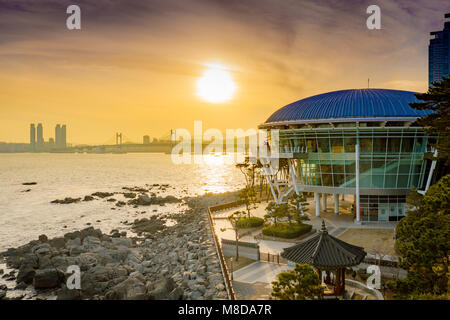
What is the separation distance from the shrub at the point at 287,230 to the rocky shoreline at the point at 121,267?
6.76m

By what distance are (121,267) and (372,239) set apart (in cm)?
2656

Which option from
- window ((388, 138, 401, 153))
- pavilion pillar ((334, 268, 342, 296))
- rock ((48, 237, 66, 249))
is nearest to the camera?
pavilion pillar ((334, 268, 342, 296))

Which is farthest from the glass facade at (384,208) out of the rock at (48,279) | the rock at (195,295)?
the rock at (48,279)

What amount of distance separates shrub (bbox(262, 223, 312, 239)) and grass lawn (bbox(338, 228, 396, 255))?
4.13 m

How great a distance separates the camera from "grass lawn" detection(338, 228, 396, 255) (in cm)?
3194

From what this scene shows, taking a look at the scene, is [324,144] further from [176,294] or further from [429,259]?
[176,294]

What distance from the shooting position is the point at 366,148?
140 ft

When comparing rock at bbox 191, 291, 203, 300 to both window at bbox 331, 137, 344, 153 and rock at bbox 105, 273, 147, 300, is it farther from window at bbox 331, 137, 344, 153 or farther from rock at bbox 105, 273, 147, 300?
window at bbox 331, 137, 344, 153

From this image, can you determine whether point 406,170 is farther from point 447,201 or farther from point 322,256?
point 322,256

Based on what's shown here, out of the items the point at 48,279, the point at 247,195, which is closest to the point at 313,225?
the point at 247,195

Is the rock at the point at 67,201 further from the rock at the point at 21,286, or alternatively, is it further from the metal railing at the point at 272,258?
the metal railing at the point at 272,258

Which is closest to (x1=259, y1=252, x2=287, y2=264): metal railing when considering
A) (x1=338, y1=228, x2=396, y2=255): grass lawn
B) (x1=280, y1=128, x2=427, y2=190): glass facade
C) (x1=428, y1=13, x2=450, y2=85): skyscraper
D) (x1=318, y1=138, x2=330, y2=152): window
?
(x1=338, y1=228, x2=396, y2=255): grass lawn

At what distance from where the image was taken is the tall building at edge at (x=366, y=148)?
41656 mm

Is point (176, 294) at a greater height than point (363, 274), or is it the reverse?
point (363, 274)
